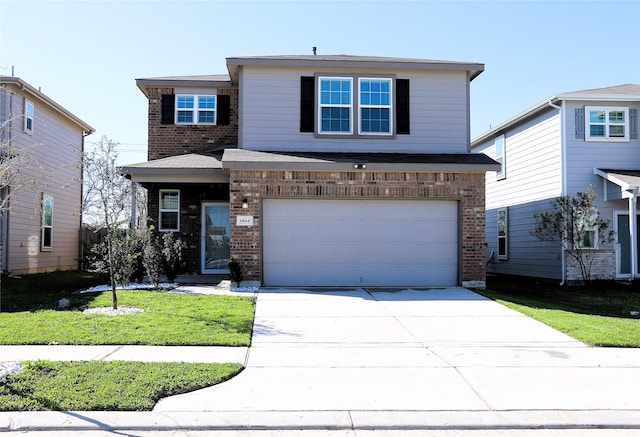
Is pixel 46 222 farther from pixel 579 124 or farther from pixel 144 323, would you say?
pixel 579 124

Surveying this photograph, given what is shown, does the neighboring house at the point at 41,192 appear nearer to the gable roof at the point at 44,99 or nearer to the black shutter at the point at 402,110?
the gable roof at the point at 44,99

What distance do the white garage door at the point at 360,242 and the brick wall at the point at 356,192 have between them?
0.87 feet

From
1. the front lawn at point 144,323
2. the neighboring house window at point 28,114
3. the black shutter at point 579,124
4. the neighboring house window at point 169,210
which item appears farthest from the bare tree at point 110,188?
the black shutter at point 579,124

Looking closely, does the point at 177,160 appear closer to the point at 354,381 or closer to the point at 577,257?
the point at 354,381

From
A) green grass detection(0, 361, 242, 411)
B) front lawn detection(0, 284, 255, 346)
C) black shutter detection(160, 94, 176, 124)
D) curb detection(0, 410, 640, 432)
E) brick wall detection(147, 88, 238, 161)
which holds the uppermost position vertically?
black shutter detection(160, 94, 176, 124)

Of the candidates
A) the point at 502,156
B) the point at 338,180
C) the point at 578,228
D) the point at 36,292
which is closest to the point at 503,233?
Result: the point at 502,156

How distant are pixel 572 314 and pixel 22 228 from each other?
1568cm

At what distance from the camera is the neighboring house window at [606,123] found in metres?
16.2

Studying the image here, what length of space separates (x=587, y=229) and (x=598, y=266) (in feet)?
3.93

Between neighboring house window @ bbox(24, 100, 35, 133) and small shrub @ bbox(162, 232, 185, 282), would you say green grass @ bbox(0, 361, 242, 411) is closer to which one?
small shrub @ bbox(162, 232, 185, 282)

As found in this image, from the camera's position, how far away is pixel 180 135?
1593cm

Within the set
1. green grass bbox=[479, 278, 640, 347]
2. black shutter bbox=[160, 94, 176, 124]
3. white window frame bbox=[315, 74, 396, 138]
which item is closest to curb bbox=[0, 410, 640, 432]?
green grass bbox=[479, 278, 640, 347]

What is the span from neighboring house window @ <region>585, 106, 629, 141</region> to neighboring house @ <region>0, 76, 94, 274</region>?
14.4 meters

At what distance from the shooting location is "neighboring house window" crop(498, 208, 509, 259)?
19891 millimetres
